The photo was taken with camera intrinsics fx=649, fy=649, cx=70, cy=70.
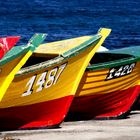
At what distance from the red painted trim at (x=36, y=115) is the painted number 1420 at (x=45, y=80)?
0.39 m

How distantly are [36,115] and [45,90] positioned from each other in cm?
57

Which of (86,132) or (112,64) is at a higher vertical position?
(112,64)

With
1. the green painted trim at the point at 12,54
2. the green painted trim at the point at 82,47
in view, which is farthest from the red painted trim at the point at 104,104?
the green painted trim at the point at 12,54

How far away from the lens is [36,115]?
45.9 feet

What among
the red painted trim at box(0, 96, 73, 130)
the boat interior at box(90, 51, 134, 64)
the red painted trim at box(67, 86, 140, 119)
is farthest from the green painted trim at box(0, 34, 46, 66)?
the boat interior at box(90, 51, 134, 64)

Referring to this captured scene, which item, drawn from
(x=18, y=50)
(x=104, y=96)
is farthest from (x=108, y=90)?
(x=18, y=50)

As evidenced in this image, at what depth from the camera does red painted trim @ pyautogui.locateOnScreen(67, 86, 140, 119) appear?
15047 millimetres

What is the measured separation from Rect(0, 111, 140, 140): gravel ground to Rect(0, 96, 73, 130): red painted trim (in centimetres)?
24

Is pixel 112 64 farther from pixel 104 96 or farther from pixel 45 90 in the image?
pixel 45 90

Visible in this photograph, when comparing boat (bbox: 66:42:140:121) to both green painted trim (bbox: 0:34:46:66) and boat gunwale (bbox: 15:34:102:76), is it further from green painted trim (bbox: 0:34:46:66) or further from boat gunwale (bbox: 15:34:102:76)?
→ green painted trim (bbox: 0:34:46:66)

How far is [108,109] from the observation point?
15445 mm

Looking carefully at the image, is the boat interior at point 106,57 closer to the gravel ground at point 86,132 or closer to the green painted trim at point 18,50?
the gravel ground at point 86,132

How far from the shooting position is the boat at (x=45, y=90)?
13488mm

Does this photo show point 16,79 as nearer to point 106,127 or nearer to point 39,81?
point 39,81
